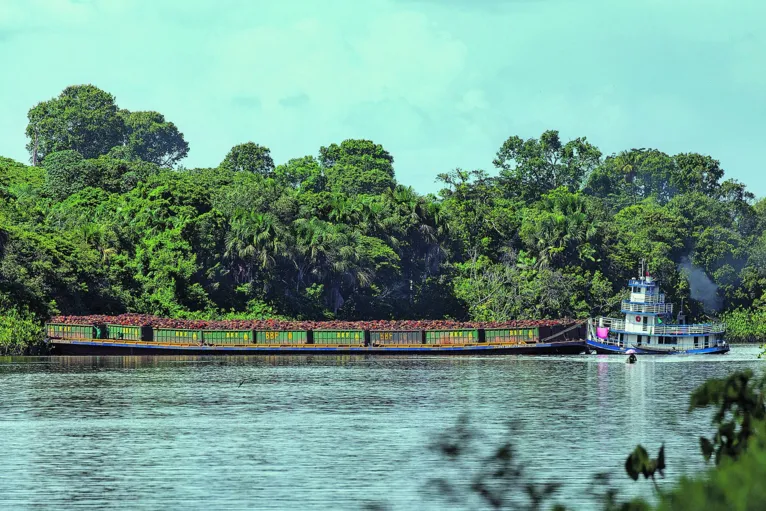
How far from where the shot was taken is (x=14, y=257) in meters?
99.5

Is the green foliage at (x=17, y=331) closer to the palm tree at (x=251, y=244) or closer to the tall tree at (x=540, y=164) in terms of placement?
the palm tree at (x=251, y=244)

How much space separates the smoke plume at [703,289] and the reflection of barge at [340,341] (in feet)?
144

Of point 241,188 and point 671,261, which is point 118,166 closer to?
point 241,188

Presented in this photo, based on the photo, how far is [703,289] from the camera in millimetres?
148875

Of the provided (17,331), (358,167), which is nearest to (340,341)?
(17,331)

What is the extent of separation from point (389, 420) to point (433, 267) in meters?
80.1

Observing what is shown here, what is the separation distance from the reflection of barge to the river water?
1355cm

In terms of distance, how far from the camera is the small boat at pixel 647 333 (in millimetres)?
104125

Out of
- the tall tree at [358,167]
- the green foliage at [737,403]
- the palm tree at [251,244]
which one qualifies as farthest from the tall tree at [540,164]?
the green foliage at [737,403]

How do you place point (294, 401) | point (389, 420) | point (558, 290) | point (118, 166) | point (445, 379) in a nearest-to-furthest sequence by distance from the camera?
1. point (389, 420)
2. point (294, 401)
3. point (445, 379)
4. point (558, 290)
5. point (118, 166)

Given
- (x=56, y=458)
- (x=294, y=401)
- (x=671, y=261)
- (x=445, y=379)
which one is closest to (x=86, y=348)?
(x=445, y=379)

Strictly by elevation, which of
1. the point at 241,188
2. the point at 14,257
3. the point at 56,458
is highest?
the point at 241,188

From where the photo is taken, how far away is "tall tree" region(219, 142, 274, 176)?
643 feet

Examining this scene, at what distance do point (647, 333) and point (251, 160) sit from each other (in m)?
102
